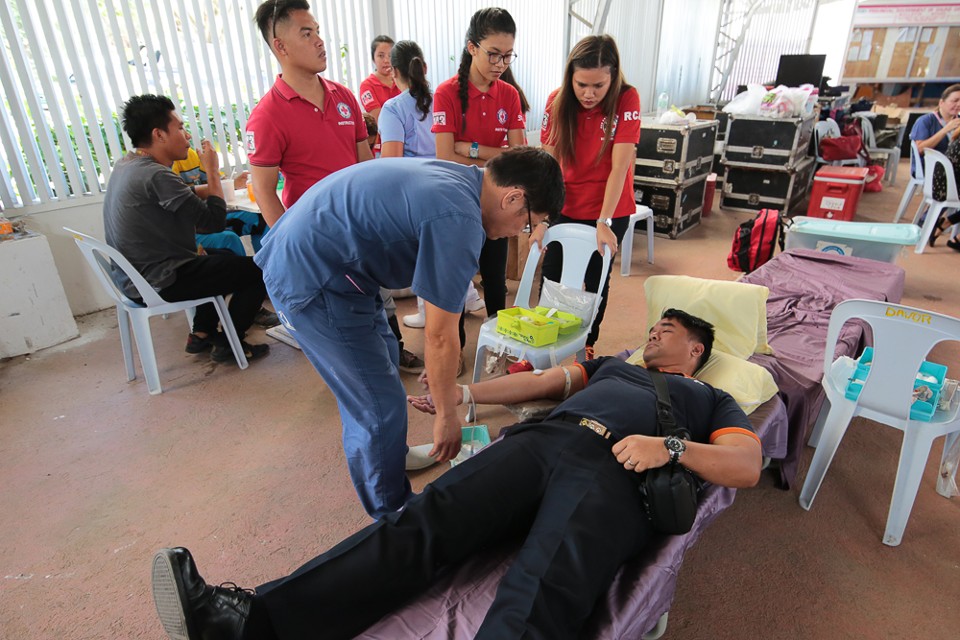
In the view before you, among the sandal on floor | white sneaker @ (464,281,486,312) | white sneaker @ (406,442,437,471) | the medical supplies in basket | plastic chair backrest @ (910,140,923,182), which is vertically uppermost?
plastic chair backrest @ (910,140,923,182)

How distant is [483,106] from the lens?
2.42 meters

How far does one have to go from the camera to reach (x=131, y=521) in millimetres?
1821

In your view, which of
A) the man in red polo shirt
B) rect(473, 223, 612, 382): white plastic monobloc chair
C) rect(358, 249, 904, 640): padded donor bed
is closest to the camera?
rect(358, 249, 904, 640): padded donor bed

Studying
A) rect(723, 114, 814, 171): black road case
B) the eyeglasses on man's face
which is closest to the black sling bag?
the eyeglasses on man's face

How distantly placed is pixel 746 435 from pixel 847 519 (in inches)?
28.1

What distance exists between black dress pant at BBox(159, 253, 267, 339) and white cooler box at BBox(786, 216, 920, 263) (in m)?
3.03

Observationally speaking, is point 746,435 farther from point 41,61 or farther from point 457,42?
point 457,42

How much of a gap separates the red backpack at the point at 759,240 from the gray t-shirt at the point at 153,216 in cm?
306

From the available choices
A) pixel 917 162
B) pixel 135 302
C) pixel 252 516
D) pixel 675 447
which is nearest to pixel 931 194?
pixel 917 162

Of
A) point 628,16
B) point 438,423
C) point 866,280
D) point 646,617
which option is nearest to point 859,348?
point 866,280

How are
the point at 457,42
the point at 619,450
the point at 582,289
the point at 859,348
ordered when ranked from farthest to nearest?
the point at 457,42, the point at 582,289, the point at 859,348, the point at 619,450

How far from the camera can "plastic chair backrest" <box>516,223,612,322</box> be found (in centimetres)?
241

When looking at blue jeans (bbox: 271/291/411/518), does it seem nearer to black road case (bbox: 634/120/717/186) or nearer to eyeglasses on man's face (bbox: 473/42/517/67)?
eyeglasses on man's face (bbox: 473/42/517/67)

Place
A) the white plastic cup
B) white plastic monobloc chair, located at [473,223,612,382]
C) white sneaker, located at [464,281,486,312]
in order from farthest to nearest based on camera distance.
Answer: white sneaker, located at [464,281,486,312], the white plastic cup, white plastic monobloc chair, located at [473,223,612,382]
